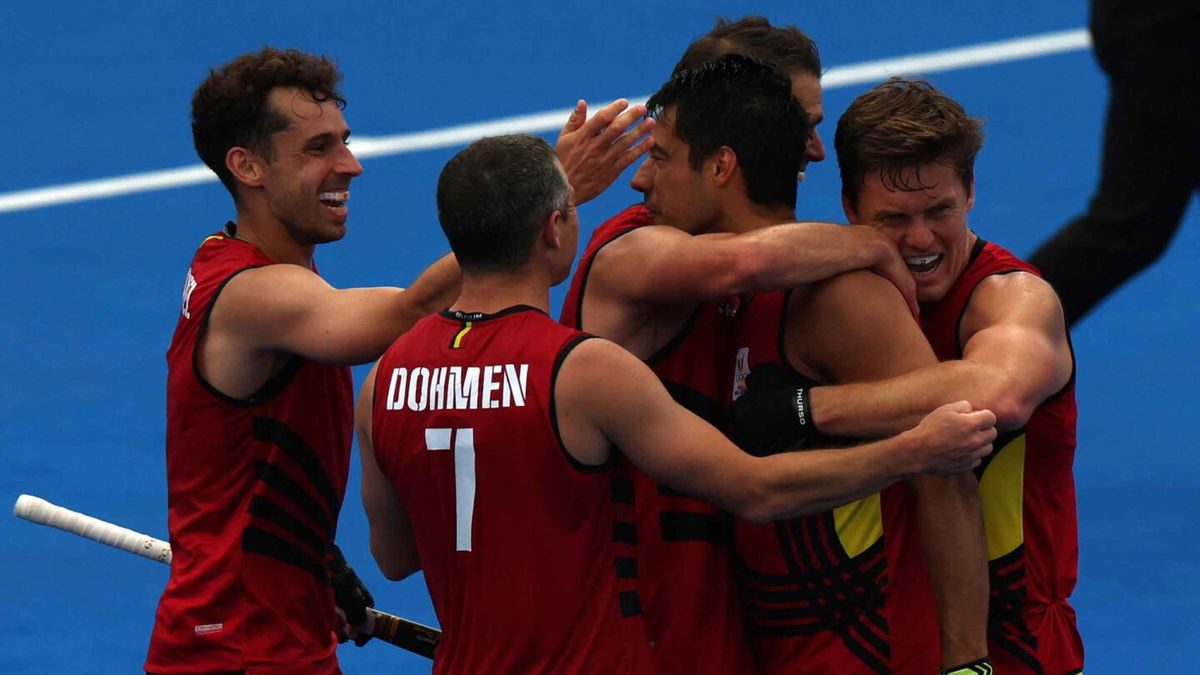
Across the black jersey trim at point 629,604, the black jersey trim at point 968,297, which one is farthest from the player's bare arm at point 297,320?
the black jersey trim at point 968,297

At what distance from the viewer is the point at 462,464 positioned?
4.57m

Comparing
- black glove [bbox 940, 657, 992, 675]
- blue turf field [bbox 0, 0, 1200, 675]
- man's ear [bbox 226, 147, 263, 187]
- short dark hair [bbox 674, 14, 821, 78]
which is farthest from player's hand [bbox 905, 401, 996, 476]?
blue turf field [bbox 0, 0, 1200, 675]

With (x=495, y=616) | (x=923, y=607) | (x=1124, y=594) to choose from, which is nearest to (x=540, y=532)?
(x=495, y=616)

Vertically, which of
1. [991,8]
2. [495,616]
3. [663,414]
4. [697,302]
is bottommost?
[495,616]

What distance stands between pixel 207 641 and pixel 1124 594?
13.0 feet

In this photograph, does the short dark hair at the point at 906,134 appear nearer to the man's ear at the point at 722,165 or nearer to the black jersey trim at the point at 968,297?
the black jersey trim at the point at 968,297

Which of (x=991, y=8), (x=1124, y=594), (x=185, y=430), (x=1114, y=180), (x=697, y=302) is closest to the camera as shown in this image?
(x=697, y=302)

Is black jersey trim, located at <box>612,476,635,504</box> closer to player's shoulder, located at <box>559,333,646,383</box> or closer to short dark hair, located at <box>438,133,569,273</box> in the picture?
player's shoulder, located at <box>559,333,646,383</box>

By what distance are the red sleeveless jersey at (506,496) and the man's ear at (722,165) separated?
0.59 m

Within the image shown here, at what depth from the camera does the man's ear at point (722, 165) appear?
4906mm

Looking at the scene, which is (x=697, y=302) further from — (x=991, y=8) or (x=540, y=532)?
(x=991, y=8)

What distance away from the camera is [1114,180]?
8.70 meters

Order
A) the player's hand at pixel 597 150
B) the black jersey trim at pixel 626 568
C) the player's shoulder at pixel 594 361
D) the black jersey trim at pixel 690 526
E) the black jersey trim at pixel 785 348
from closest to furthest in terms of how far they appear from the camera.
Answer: the player's shoulder at pixel 594 361, the black jersey trim at pixel 626 568, the black jersey trim at pixel 785 348, the black jersey trim at pixel 690 526, the player's hand at pixel 597 150

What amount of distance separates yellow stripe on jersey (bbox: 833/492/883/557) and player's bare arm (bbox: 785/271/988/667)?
4.4 inches
